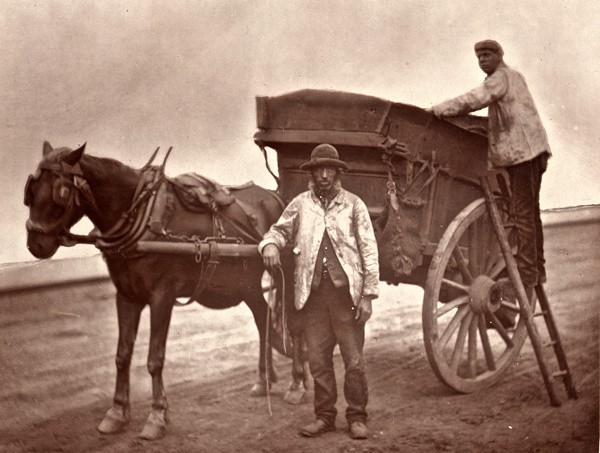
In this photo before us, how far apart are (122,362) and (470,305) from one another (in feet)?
6.96

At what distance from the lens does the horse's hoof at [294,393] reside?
5234 millimetres

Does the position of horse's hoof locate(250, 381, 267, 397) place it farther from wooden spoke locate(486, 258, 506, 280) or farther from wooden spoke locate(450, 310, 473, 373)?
wooden spoke locate(486, 258, 506, 280)

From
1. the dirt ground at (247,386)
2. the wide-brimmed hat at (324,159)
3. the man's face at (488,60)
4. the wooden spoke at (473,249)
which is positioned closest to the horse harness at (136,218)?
the dirt ground at (247,386)

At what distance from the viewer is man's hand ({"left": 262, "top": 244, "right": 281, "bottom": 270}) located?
15.7ft

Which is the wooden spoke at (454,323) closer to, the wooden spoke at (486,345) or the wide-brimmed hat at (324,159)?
the wooden spoke at (486,345)

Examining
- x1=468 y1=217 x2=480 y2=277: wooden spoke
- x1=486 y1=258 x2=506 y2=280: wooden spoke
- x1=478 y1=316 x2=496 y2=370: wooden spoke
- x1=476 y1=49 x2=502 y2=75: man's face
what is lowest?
x1=478 y1=316 x2=496 y2=370: wooden spoke

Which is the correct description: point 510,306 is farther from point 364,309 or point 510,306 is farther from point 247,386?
point 247,386

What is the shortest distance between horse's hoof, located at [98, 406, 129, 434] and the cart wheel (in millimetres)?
1765

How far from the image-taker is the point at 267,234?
16.2 ft

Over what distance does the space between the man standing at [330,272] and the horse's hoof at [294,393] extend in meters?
0.23

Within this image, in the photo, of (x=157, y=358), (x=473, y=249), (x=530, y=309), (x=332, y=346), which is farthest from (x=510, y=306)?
(x=157, y=358)

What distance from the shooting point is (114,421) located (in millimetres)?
4793

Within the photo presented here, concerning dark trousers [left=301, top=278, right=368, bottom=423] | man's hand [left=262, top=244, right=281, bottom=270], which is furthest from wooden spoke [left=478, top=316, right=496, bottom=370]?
man's hand [left=262, top=244, right=281, bottom=270]

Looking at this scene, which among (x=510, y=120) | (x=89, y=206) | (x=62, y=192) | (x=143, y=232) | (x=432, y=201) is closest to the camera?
(x=62, y=192)
